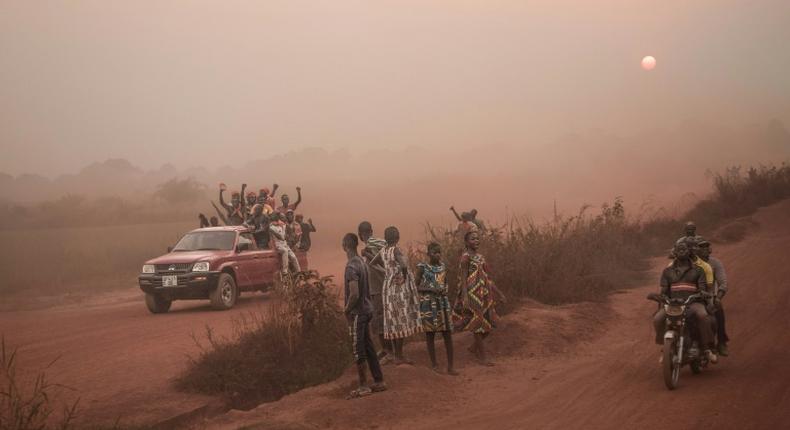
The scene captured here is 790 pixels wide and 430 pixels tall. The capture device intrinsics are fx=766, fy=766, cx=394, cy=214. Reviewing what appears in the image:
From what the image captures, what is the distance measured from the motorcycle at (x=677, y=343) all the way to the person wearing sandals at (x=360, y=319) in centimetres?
335

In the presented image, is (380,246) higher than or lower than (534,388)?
higher

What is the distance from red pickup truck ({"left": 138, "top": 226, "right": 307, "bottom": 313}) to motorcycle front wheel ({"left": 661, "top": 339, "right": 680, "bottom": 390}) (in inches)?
426

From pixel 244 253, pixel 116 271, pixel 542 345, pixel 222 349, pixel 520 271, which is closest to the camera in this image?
pixel 222 349

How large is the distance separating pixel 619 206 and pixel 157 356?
60.3ft

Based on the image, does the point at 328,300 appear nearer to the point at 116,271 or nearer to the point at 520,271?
the point at 520,271

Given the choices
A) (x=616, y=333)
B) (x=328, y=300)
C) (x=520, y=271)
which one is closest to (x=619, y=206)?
(x=520, y=271)

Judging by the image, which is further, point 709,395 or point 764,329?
point 764,329

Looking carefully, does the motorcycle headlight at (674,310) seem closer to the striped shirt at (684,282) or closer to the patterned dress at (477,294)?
the striped shirt at (684,282)

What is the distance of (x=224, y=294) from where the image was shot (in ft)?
57.6

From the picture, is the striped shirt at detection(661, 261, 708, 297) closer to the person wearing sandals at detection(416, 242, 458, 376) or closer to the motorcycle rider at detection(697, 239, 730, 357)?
the motorcycle rider at detection(697, 239, 730, 357)

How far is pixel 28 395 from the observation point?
33.1 feet

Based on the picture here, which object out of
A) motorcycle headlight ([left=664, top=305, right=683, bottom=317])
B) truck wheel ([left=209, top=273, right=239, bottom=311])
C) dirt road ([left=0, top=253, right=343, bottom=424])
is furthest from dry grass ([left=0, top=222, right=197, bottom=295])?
motorcycle headlight ([left=664, top=305, right=683, bottom=317])

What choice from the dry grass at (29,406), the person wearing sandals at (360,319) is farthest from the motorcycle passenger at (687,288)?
the dry grass at (29,406)

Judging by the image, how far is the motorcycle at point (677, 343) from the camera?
888cm
